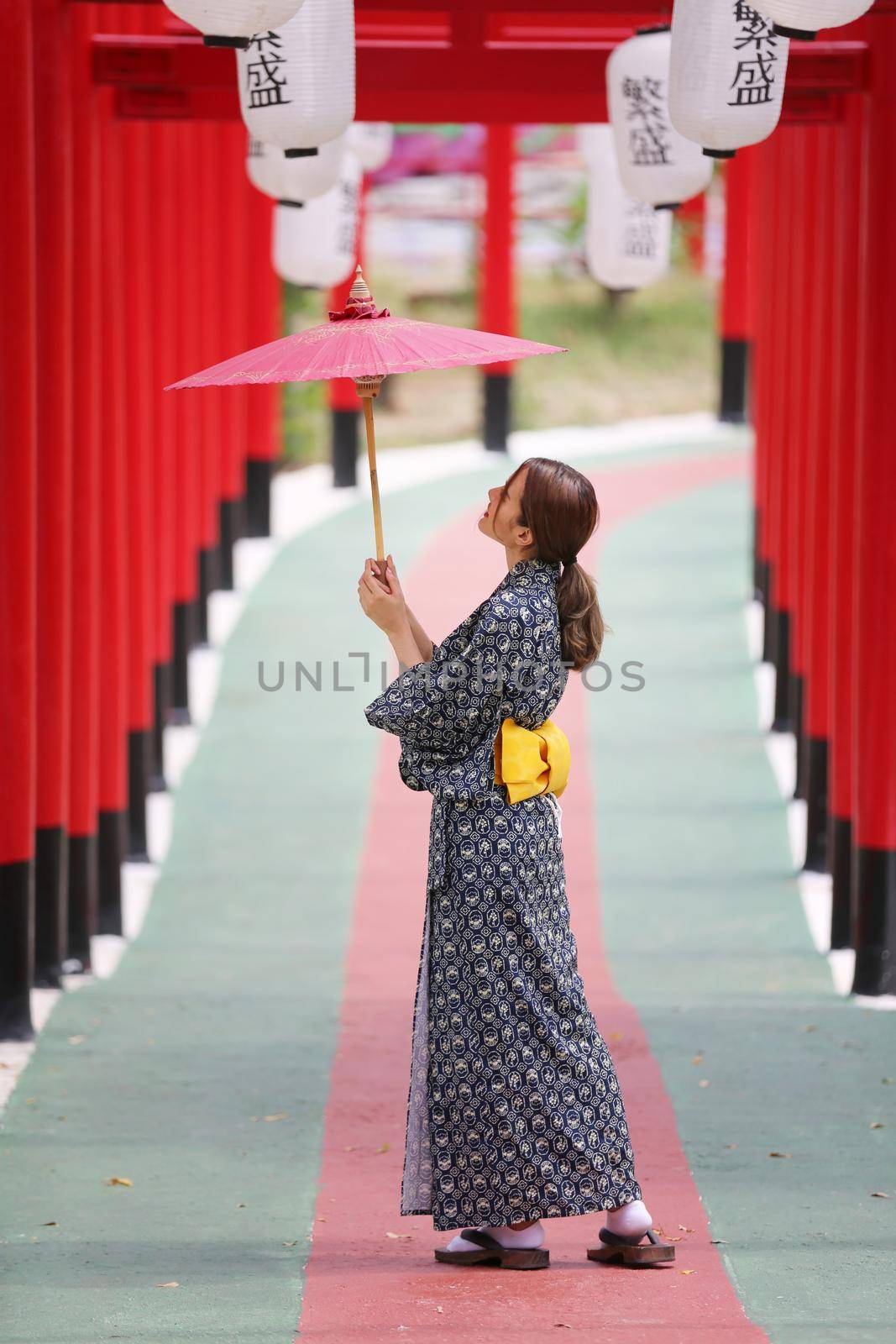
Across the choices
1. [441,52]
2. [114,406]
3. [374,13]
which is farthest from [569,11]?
[374,13]

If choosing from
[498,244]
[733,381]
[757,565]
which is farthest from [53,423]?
[733,381]

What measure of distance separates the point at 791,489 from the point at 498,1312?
22.7 ft

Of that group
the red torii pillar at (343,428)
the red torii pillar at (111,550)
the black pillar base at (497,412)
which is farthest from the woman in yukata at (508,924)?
the black pillar base at (497,412)

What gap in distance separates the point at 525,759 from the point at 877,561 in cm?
268

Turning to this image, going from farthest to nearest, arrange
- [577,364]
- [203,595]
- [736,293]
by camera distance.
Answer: [577,364]
[736,293]
[203,595]

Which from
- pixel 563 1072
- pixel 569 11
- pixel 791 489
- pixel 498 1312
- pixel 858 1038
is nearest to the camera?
pixel 498 1312

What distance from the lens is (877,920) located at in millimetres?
6305

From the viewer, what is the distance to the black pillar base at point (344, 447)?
52.4 ft

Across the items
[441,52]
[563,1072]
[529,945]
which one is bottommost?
[563,1072]

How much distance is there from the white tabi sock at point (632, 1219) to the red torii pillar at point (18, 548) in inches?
94.2

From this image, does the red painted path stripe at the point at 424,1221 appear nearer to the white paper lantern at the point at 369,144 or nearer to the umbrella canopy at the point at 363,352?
the umbrella canopy at the point at 363,352

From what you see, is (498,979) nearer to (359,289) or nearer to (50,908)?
(359,289)

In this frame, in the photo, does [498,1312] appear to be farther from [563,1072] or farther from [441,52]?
[441,52]

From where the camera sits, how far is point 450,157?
29672 mm
